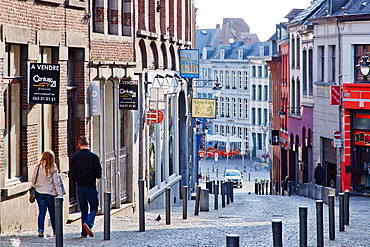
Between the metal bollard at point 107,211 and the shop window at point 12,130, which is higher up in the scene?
the shop window at point 12,130

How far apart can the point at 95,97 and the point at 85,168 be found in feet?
14.9

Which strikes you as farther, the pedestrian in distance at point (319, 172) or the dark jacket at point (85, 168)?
the pedestrian in distance at point (319, 172)

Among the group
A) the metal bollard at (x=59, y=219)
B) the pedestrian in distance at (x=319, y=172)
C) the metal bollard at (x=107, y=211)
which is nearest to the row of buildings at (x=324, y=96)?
the pedestrian in distance at (x=319, y=172)

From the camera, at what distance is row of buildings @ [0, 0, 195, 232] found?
13367 millimetres

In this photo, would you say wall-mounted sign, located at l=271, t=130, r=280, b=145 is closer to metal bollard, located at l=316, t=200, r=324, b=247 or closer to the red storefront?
the red storefront

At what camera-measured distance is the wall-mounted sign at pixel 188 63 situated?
2823cm

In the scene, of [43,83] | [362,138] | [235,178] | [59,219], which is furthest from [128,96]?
[235,178]

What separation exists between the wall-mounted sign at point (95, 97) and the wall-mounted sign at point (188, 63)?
11.2 meters

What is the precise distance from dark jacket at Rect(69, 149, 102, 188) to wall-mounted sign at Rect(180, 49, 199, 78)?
613 inches

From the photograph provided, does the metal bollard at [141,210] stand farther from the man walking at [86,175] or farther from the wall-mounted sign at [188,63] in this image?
the wall-mounted sign at [188,63]

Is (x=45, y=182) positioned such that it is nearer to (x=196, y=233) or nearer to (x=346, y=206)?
(x=196, y=233)

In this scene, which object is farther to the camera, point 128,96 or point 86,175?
point 128,96

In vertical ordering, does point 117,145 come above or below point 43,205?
above

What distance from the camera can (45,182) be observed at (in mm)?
12492
